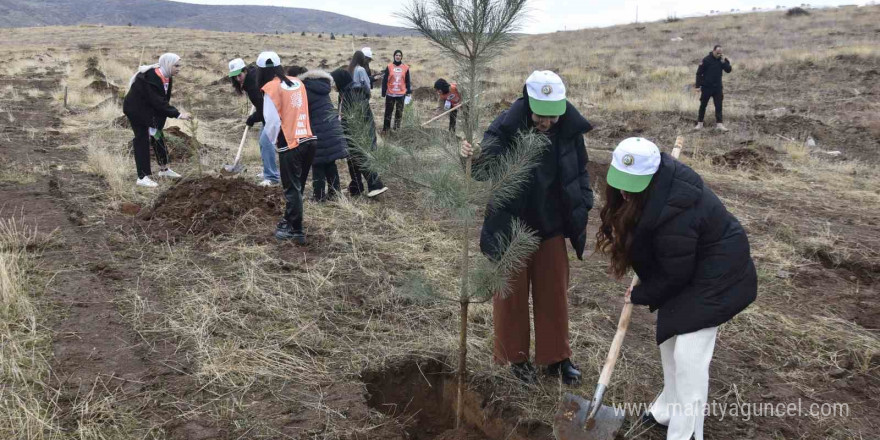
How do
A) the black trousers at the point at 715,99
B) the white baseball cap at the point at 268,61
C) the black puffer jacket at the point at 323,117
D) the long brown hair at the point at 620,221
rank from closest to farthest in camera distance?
the long brown hair at the point at 620,221, the white baseball cap at the point at 268,61, the black puffer jacket at the point at 323,117, the black trousers at the point at 715,99

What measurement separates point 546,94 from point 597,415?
1.58 metres

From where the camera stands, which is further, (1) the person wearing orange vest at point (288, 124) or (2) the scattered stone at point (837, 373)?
(1) the person wearing orange vest at point (288, 124)

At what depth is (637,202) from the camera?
254cm

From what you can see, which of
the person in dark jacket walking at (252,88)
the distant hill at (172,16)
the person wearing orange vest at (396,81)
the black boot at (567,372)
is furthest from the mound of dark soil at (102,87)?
the distant hill at (172,16)

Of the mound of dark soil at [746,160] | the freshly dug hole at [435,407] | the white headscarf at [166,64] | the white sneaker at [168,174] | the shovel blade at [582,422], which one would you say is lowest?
the freshly dug hole at [435,407]

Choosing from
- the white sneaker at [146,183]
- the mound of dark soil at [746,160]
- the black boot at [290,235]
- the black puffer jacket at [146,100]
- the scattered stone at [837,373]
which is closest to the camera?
the scattered stone at [837,373]

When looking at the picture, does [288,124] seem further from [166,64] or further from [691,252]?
[691,252]

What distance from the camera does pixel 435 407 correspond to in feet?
12.0

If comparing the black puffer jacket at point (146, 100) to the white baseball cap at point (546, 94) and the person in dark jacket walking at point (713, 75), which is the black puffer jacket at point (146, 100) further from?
the person in dark jacket walking at point (713, 75)

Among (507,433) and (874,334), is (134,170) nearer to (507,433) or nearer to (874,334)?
(507,433)

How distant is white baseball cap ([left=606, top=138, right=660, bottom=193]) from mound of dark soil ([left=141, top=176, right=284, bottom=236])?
4.22m

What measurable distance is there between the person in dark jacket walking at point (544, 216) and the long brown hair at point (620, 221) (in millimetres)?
338

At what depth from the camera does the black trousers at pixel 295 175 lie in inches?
202

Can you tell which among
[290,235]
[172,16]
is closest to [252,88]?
[290,235]
